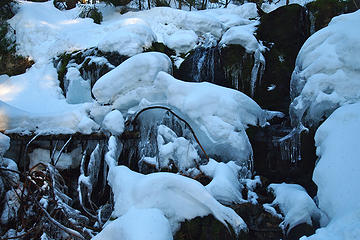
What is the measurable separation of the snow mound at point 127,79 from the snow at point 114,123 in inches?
20.5

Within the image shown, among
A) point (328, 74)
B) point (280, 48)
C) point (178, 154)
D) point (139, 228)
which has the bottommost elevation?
point (178, 154)

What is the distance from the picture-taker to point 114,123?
4859mm

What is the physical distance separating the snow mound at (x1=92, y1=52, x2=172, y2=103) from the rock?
2.29 meters

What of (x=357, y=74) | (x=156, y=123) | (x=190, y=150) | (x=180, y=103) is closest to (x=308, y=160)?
(x=357, y=74)

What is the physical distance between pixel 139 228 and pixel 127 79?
367 cm

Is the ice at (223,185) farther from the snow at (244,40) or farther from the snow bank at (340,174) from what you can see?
the snow at (244,40)

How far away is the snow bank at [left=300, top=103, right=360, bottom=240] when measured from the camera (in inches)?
83.4

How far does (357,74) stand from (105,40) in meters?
6.31

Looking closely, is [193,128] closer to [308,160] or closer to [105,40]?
[308,160]

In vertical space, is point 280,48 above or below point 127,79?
above

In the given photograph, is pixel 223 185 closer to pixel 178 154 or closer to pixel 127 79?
pixel 178 154

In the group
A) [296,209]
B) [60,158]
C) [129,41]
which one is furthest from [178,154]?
[129,41]

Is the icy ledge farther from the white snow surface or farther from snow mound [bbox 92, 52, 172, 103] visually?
snow mound [bbox 92, 52, 172, 103]

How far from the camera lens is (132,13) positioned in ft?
37.8
